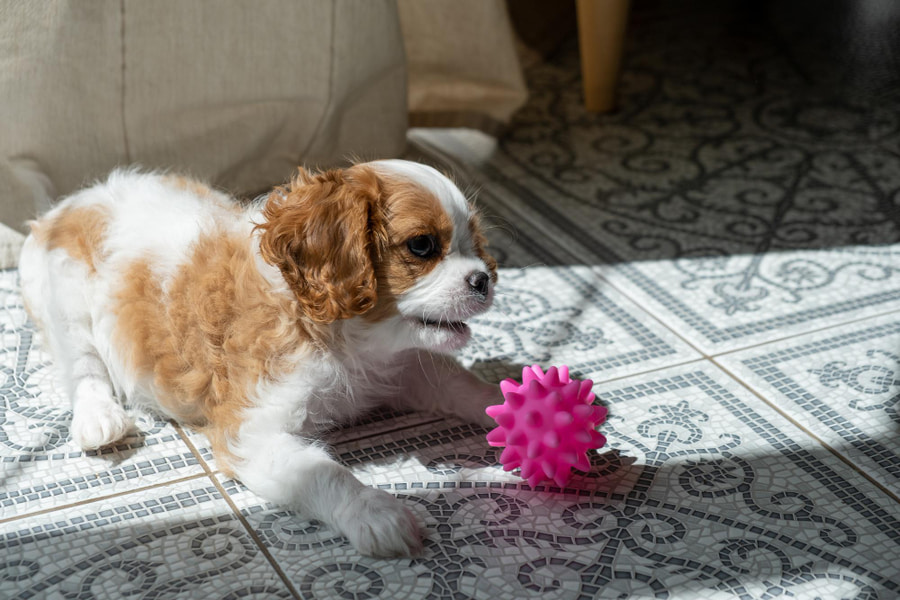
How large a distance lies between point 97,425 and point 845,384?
1.39 meters

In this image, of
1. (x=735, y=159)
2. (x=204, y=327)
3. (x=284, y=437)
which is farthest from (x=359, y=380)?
(x=735, y=159)

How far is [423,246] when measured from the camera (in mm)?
1529

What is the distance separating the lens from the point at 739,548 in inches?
58.4

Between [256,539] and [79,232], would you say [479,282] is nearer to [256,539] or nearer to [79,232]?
[256,539]

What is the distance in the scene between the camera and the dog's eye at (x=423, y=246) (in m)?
1.52

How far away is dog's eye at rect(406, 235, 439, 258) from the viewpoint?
4.98 feet

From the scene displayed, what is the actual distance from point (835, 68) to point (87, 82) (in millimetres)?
2599

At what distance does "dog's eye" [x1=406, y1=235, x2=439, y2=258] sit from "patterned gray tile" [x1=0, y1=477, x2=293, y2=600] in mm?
506

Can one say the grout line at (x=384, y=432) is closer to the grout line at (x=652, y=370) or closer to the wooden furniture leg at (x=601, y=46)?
the grout line at (x=652, y=370)

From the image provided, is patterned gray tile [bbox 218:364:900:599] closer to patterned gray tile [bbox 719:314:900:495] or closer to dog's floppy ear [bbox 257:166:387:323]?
patterned gray tile [bbox 719:314:900:495]

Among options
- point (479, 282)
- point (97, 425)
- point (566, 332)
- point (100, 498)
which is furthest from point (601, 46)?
point (100, 498)

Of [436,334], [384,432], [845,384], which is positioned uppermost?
[436,334]

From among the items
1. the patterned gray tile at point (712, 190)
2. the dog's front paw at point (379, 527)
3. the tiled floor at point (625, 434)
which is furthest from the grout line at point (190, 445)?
the patterned gray tile at point (712, 190)

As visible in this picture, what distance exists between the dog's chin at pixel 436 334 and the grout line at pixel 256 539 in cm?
39
